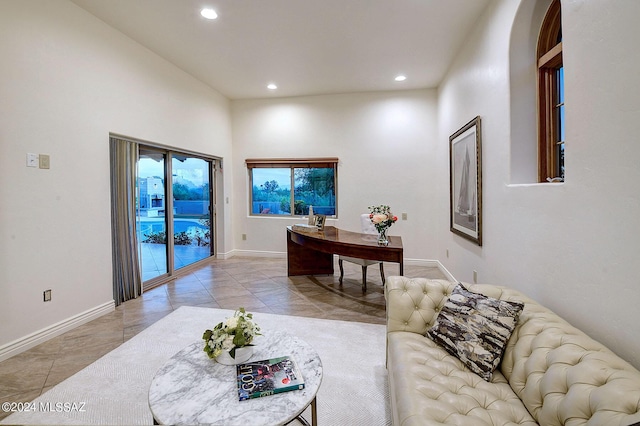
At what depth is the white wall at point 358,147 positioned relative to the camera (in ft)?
18.0

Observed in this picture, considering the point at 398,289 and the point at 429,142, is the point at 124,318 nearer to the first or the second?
the point at 398,289

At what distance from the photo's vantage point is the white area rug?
5.93 feet

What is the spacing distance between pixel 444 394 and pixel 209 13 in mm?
3813

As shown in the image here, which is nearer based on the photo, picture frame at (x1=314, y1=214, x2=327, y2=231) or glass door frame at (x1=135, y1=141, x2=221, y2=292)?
glass door frame at (x1=135, y1=141, x2=221, y2=292)

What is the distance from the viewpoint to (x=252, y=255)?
6.27 metres

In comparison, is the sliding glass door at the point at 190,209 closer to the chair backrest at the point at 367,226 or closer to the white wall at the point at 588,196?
the chair backrest at the point at 367,226

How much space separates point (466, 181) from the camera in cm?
365

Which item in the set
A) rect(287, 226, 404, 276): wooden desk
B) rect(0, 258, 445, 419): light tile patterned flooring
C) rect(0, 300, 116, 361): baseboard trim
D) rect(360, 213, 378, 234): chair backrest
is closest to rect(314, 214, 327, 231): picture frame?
rect(287, 226, 404, 276): wooden desk

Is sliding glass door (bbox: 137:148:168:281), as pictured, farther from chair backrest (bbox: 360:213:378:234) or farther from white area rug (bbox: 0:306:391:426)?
chair backrest (bbox: 360:213:378:234)

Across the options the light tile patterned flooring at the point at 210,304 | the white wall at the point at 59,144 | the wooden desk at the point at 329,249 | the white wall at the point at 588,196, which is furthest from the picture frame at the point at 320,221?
the white wall at the point at 59,144

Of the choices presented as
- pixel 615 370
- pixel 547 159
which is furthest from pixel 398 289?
pixel 547 159

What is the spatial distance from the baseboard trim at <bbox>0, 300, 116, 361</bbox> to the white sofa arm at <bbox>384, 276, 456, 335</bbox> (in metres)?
3.10

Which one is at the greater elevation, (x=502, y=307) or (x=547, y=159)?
(x=547, y=159)

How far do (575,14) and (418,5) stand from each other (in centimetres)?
168
